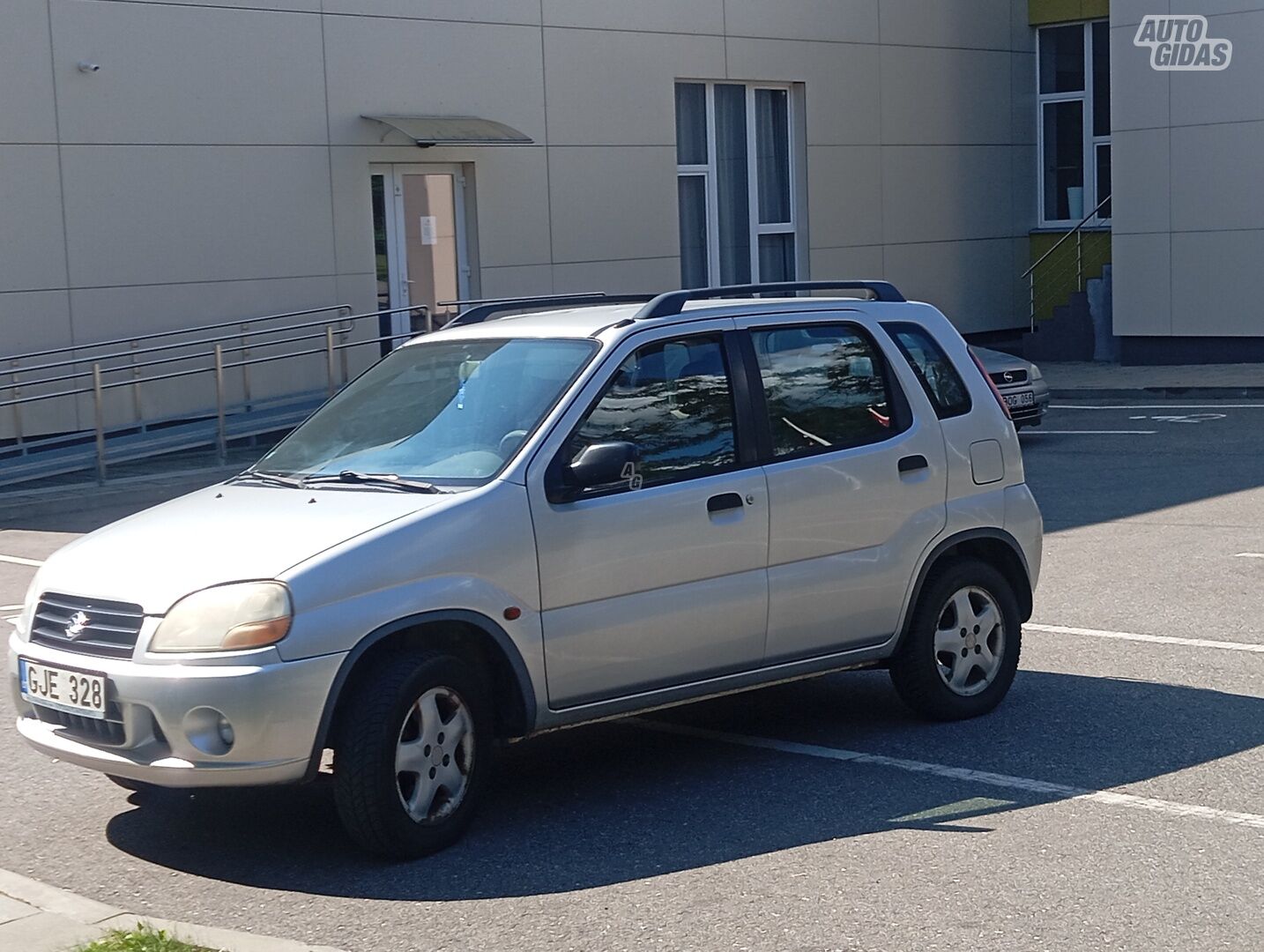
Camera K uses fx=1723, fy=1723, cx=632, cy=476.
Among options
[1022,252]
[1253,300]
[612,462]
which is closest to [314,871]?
[612,462]

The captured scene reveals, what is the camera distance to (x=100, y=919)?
16.6ft

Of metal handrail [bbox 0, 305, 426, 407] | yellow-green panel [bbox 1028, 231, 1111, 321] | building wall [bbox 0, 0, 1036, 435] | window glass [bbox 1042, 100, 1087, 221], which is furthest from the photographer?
window glass [bbox 1042, 100, 1087, 221]

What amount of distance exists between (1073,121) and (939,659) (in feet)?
76.8

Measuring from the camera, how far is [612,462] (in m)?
5.94

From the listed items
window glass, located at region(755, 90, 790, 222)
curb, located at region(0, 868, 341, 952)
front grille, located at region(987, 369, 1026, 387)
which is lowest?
curb, located at region(0, 868, 341, 952)

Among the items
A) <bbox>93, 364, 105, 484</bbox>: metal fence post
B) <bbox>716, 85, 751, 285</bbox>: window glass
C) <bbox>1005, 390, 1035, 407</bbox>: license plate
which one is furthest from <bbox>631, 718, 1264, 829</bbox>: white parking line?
<bbox>716, 85, 751, 285</bbox>: window glass

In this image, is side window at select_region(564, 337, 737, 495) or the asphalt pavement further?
side window at select_region(564, 337, 737, 495)

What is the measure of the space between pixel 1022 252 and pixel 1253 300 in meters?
5.66

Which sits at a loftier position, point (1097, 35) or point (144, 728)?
point (1097, 35)

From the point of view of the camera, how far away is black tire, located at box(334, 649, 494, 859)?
5.43 meters

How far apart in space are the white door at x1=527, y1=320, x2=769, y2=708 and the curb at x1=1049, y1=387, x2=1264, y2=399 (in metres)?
15.7

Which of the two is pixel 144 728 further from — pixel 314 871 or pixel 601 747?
Result: pixel 601 747

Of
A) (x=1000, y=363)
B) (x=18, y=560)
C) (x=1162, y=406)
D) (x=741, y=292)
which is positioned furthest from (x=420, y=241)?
(x=741, y=292)

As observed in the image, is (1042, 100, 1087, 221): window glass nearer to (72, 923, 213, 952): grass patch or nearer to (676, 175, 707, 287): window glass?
(676, 175, 707, 287): window glass
